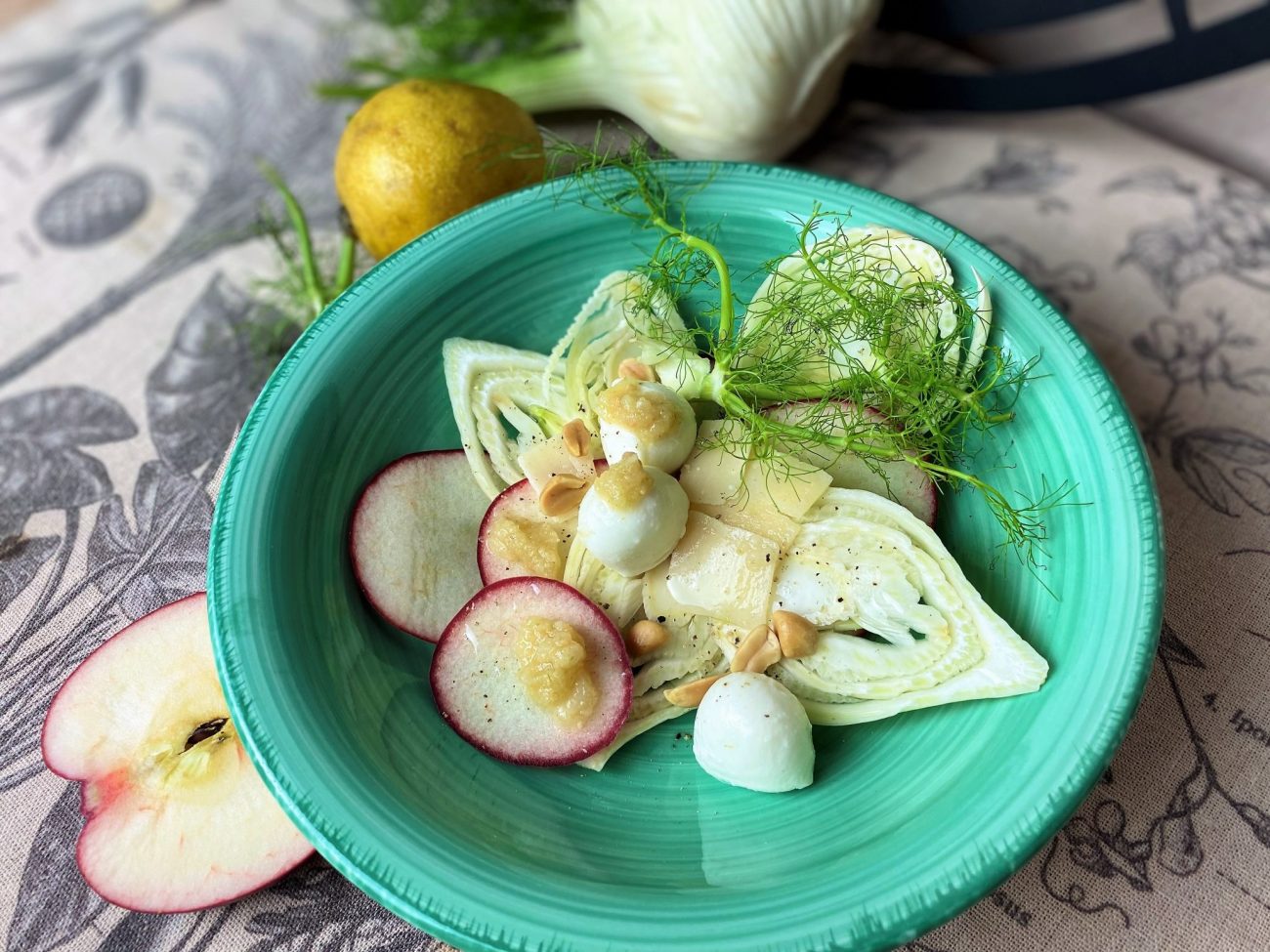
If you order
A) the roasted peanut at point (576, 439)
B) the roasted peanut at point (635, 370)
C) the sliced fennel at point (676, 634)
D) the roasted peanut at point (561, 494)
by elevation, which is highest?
the roasted peanut at point (635, 370)

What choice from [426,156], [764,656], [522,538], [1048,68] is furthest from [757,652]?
[1048,68]

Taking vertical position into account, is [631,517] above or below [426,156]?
below

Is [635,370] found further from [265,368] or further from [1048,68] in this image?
[1048,68]

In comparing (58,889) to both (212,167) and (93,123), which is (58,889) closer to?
(212,167)

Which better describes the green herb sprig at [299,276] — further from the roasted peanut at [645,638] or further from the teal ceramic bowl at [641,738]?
the roasted peanut at [645,638]

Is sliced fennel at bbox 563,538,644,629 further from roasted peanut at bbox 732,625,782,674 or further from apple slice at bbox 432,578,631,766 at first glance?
roasted peanut at bbox 732,625,782,674

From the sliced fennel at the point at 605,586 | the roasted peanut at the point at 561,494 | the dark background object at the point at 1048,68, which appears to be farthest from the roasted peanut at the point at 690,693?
the dark background object at the point at 1048,68

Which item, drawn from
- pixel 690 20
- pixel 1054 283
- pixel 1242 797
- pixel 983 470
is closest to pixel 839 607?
pixel 983 470
